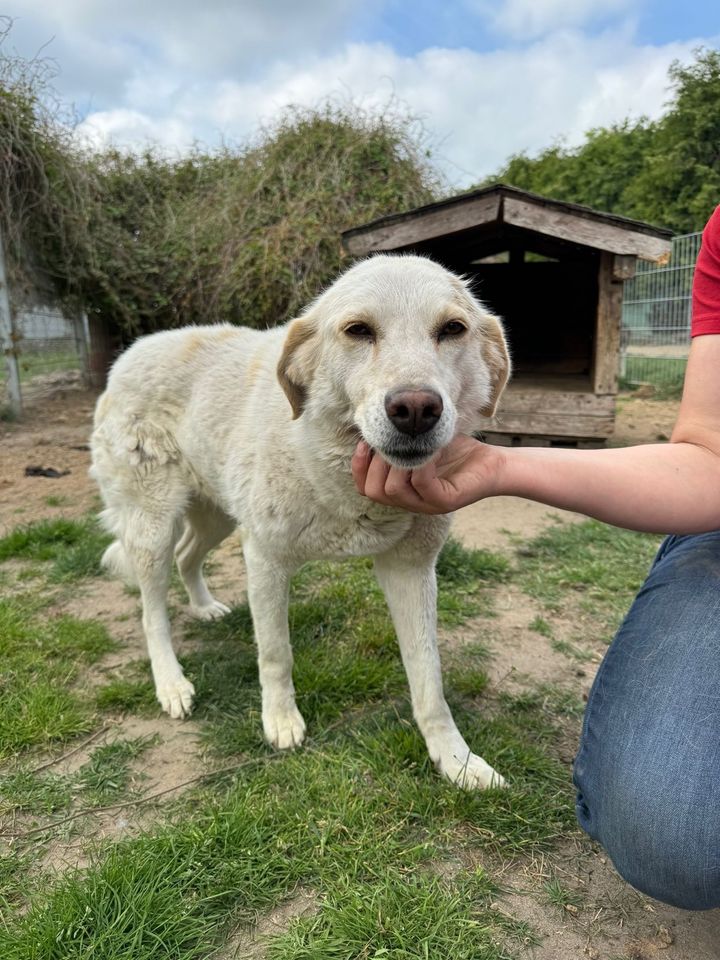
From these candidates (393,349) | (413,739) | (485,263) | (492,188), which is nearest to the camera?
(393,349)

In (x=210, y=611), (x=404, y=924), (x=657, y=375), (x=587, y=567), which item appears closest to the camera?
(x=404, y=924)

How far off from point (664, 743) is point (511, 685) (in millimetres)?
1107

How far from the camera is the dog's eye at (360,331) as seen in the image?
1.63 meters

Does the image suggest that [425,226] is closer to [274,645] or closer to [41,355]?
[274,645]

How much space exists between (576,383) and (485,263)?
1.92 m

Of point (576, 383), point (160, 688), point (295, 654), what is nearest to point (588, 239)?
point (576, 383)

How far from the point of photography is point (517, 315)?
7.21 m

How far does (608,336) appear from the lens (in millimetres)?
5277

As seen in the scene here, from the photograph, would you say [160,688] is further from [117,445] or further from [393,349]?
[393,349]

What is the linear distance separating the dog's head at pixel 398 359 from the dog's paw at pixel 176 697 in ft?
3.85

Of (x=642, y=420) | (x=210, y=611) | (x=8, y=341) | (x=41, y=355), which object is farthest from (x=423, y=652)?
(x=41, y=355)

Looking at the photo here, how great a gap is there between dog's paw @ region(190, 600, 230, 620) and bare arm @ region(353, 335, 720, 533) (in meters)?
1.75

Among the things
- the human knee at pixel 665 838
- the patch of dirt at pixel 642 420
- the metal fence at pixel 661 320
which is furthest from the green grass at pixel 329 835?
the metal fence at pixel 661 320

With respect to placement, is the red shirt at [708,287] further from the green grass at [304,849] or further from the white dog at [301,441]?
the green grass at [304,849]
